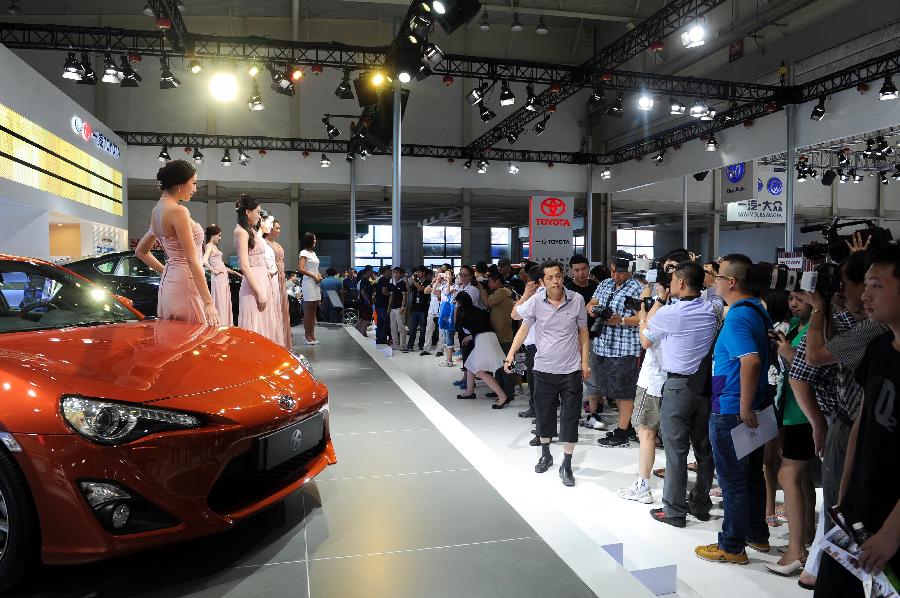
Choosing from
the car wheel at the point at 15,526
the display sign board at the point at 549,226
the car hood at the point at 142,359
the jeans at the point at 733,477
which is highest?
the display sign board at the point at 549,226

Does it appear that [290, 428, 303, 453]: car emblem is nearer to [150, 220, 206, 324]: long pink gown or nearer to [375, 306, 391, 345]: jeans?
[150, 220, 206, 324]: long pink gown

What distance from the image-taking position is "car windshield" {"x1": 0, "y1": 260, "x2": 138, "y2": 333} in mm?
2674

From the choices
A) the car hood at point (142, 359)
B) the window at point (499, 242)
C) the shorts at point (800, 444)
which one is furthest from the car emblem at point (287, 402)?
the window at point (499, 242)

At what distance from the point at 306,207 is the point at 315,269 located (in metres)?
18.3

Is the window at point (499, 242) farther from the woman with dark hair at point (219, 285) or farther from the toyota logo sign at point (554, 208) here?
the woman with dark hair at point (219, 285)

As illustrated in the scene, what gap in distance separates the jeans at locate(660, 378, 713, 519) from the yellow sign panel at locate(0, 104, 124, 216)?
1003cm

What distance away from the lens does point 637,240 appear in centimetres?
3234

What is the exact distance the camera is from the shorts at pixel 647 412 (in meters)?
4.25

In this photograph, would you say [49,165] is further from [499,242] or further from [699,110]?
[499,242]

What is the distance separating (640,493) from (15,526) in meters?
3.53

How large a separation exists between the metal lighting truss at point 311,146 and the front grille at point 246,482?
15.0m

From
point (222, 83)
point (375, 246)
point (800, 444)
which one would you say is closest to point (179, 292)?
point (800, 444)

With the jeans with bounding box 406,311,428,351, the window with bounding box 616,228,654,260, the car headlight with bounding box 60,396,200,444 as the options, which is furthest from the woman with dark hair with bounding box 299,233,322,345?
the window with bounding box 616,228,654,260

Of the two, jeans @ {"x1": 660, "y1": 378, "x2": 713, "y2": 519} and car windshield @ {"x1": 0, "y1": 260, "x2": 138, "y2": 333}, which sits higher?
car windshield @ {"x1": 0, "y1": 260, "x2": 138, "y2": 333}
